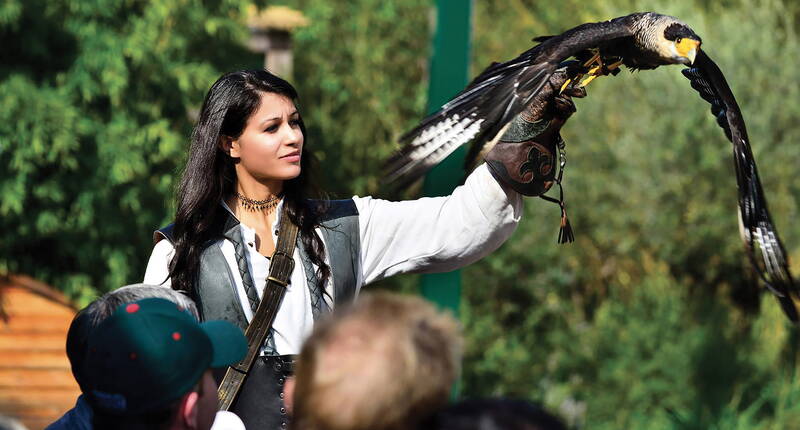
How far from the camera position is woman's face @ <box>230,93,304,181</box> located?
2564mm

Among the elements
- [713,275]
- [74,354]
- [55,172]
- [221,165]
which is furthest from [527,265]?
[74,354]

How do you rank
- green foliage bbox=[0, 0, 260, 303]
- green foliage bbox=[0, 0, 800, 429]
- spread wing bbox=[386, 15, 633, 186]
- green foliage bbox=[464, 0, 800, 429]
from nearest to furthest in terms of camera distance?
spread wing bbox=[386, 15, 633, 186] < green foliage bbox=[0, 0, 260, 303] < green foliage bbox=[0, 0, 800, 429] < green foliage bbox=[464, 0, 800, 429]

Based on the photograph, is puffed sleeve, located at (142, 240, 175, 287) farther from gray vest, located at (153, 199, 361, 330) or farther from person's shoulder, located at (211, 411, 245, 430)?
person's shoulder, located at (211, 411, 245, 430)

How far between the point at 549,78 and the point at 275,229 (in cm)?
76

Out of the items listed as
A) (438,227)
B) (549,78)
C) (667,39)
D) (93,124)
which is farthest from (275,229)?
(93,124)

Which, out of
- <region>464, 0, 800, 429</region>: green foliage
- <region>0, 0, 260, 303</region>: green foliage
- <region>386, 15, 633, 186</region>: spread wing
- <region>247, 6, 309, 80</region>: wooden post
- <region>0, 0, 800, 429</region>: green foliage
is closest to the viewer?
<region>386, 15, 633, 186</region>: spread wing

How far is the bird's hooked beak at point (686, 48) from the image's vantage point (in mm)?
2336

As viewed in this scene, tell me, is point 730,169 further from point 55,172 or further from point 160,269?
point 160,269

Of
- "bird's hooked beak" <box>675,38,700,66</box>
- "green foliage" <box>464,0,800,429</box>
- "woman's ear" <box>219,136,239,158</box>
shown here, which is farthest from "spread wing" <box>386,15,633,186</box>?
"green foliage" <box>464,0,800,429</box>

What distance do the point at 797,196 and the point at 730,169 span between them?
0.50 metres

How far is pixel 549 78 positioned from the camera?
2365 millimetres

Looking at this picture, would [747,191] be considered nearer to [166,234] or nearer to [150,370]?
[166,234]

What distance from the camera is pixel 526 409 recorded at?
1.42 meters

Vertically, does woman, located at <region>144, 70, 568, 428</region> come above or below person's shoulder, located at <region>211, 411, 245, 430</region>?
above
